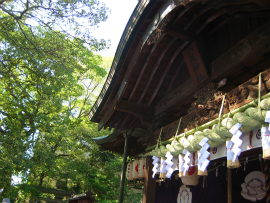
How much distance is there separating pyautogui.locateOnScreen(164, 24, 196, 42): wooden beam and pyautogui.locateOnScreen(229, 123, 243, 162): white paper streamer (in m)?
1.91

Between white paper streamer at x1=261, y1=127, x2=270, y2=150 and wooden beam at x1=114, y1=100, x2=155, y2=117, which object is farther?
wooden beam at x1=114, y1=100, x2=155, y2=117

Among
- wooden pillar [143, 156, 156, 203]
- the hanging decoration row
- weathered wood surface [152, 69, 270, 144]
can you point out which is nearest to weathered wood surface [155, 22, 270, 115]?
weathered wood surface [152, 69, 270, 144]

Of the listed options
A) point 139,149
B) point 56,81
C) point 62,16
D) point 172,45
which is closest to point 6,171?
point 56,81

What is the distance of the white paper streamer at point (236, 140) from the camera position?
106 inches

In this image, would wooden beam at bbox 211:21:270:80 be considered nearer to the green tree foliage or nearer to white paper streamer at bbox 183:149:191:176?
white paper streamer at bbox 183:149:191:176

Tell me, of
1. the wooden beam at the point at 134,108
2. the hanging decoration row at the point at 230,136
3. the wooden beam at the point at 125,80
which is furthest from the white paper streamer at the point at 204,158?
the wooden beam at the point at 134,108

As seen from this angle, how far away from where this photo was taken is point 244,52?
3574 mm

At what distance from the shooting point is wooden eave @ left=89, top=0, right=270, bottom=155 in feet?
11.4

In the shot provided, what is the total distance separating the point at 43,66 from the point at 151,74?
718cm

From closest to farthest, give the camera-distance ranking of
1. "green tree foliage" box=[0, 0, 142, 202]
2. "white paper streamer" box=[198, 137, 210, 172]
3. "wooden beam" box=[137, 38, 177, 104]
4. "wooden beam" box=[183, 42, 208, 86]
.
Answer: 1. "white paper streamer" box=[198, 137, 210, 172]
2. "wooden beam" box=[183, 42, 208, 86]
3. "wooden beam" box=[137, 38, 177, 104]
4. "green tree foliage" box=[0, 0, 142, 202]

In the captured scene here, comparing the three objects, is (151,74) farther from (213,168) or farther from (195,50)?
(213,168)

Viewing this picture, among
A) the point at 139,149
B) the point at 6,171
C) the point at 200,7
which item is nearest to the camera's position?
the point at 200,7

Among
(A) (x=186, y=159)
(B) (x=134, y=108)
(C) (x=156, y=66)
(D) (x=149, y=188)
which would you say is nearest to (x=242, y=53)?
(C) (x=156, y=66)

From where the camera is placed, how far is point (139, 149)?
9094 mm
